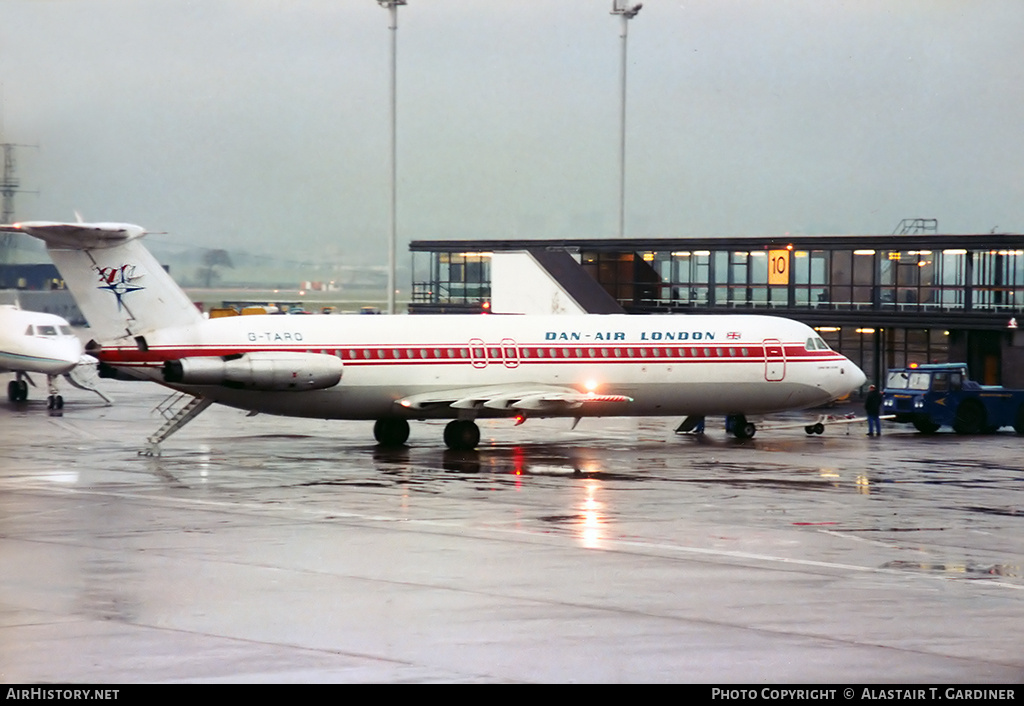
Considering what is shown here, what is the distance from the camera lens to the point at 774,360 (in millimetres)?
40219

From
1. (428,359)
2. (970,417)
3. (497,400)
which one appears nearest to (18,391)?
(428,359)

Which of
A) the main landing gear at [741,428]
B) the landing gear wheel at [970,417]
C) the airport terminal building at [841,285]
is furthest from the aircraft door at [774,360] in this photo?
the airport terminal building at [841,285]

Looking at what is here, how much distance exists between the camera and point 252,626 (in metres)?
14.5

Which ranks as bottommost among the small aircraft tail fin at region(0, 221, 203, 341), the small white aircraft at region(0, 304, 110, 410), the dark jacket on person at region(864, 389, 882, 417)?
the dark jacket on person at region(864, 389, 882, 417)

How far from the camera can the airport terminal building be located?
51469 millimetres

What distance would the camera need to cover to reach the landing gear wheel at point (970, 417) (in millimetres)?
44531

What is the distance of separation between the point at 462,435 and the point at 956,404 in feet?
56.0

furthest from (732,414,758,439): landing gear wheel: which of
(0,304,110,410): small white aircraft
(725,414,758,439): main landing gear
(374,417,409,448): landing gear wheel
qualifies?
(0,304,110,410): small white aircraft

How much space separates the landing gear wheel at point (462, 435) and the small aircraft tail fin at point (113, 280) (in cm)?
721

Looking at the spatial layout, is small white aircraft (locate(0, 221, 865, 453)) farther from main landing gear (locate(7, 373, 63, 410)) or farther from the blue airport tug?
main landing gear (locate(7, 373, 63, 410))

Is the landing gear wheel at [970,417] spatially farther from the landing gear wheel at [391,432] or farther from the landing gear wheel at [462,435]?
the landing gear wheel at [391,432]

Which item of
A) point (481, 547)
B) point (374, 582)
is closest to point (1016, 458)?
point (481, 547)

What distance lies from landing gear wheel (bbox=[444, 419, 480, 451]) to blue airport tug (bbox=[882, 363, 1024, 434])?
609 inches

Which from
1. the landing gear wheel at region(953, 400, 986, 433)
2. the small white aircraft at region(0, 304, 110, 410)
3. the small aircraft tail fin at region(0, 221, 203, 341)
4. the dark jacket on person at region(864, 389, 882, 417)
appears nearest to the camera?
the small aircraft tail fin at region(0, 221, 203, 341)
